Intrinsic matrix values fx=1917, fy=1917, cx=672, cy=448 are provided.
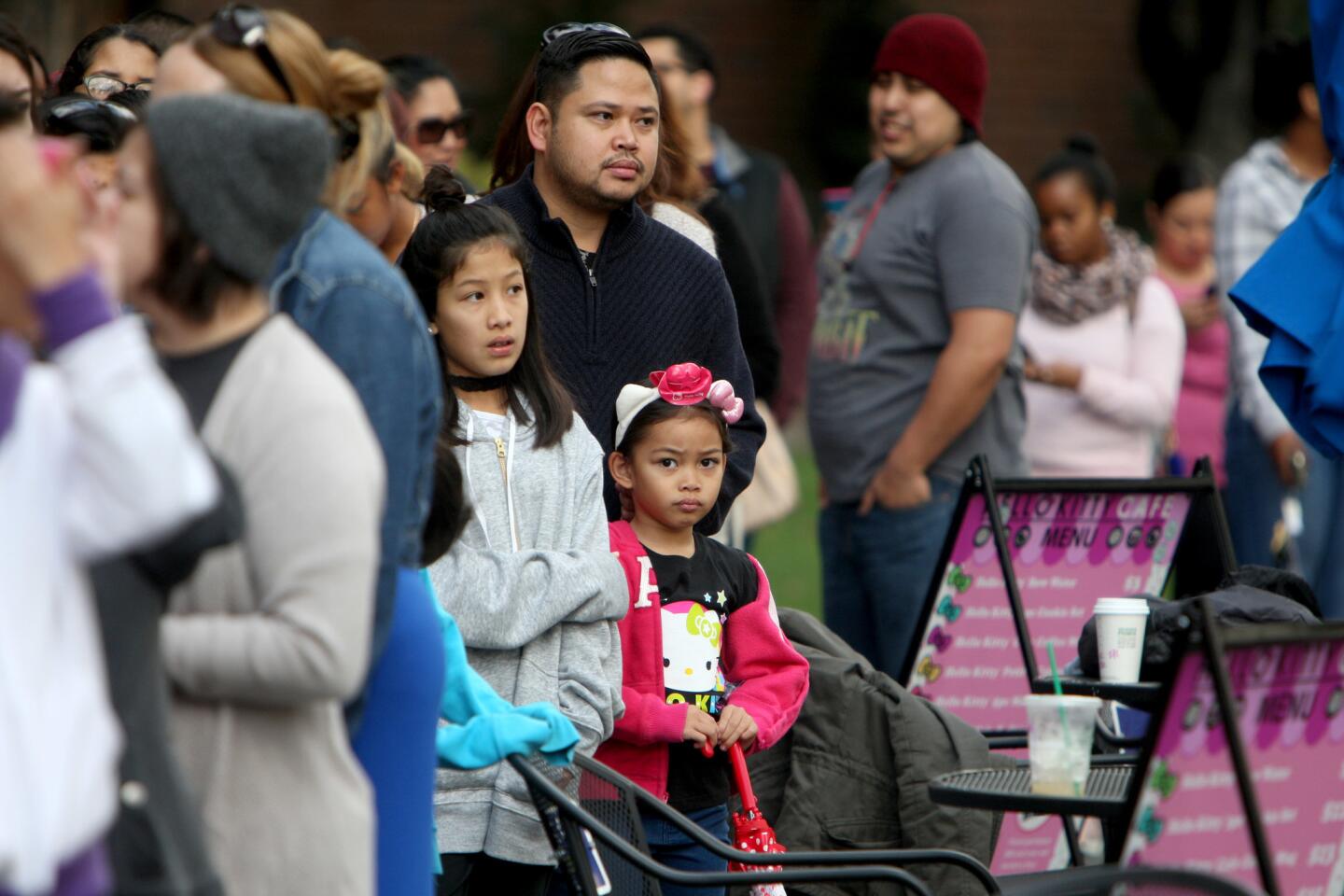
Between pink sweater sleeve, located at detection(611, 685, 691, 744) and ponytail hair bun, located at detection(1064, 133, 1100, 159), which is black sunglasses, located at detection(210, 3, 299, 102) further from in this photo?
ponytail hair bun, located at detection(1064, 133, 1100, 159)

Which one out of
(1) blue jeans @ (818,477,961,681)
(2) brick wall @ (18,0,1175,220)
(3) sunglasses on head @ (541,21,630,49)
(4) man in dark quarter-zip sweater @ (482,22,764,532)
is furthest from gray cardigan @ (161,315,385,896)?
(2) brick wall @ (18,0,1175,220)

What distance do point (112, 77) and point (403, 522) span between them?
2.23m

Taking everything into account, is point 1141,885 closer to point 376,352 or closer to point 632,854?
point 632,854

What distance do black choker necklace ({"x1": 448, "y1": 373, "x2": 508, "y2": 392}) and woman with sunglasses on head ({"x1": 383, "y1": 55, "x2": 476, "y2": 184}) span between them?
2288 mm

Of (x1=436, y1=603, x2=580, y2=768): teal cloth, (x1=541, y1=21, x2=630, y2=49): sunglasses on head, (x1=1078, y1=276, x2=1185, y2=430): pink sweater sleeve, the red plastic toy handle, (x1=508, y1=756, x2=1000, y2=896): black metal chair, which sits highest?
(x1=541, y1=21, x2=630, y2=49): sunglasses on head

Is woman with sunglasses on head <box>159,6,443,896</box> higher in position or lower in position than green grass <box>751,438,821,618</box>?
higher

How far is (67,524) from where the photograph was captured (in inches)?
75.5

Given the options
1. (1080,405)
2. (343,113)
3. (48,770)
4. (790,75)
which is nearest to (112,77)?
(343,113)

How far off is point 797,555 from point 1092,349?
4558 millimetres

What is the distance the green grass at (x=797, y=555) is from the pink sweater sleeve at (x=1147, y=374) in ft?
7.01

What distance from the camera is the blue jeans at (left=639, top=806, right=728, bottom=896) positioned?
356 centimetres

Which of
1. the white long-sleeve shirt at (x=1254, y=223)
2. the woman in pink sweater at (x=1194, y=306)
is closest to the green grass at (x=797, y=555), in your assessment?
the woman in pink sweater at (x=1194, y=306)

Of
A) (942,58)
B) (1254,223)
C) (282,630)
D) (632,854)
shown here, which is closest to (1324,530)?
(1254,223)

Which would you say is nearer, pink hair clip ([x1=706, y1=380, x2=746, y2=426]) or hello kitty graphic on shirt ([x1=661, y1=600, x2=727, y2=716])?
hello kitty graphic on shirt ([x1=661, y1=600, x2=727, y2=716])
